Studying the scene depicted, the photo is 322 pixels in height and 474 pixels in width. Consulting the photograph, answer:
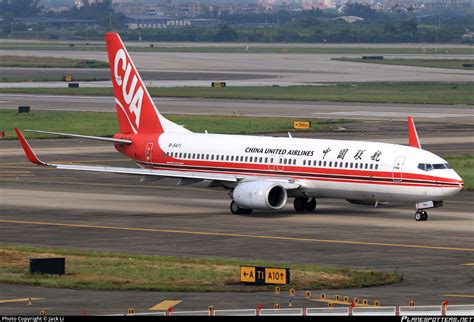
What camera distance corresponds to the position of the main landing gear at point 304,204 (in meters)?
66.8

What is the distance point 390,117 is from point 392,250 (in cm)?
7890

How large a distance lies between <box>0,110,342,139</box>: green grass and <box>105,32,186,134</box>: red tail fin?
35817mm

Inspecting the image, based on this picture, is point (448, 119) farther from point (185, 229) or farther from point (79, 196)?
point (185, 229)

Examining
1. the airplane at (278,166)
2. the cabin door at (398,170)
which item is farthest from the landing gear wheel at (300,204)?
the cabin door at (398,170)

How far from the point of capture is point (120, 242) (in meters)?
55.4

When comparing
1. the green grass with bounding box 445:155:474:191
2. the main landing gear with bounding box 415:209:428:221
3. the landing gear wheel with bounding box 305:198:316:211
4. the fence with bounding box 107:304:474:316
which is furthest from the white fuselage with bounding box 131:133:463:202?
the fence with bounding box 107:304:474:316

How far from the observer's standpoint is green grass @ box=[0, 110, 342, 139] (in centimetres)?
11383

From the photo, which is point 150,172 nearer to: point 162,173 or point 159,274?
point 162,173

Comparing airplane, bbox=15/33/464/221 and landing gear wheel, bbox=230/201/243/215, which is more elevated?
airplane, bbox=15/33/464/221

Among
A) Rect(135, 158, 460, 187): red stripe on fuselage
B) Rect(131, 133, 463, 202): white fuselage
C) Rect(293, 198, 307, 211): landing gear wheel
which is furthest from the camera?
Rect(293, 198, 307, 211): landing gear wheel

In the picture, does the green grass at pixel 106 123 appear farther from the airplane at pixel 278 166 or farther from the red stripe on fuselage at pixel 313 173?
the red stripe on fuselage at pixel 313 173

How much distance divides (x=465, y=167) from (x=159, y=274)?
43.9 meters

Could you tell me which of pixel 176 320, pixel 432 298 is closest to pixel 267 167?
pixel 432 298

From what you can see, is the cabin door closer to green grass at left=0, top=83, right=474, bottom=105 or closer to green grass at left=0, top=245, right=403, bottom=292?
green grass at left=0, top=245, right=403, bottom=292
